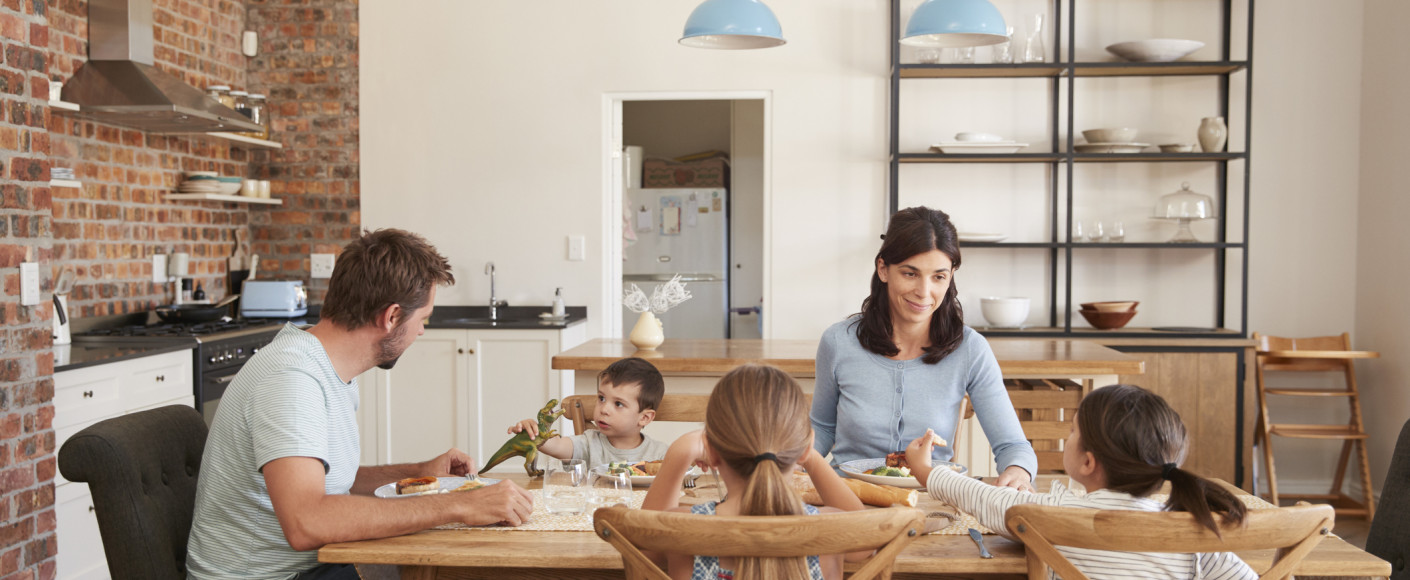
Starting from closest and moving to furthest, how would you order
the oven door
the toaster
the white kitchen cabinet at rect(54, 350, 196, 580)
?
the white kitchen cabinet at rect(54, 350, 196, 580) → the oven door → the toaster

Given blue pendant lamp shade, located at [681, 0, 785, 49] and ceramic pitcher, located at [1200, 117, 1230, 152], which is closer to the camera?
blue pendant lamp shade, located at [681, 0, 785, 49]

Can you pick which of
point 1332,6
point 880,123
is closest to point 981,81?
point 880,123

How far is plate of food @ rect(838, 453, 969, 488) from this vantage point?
6.12 feet

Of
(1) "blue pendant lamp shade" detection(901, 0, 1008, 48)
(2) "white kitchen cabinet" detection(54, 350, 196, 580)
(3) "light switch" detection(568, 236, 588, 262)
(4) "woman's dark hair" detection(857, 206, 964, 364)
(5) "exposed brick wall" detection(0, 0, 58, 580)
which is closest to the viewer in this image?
(4) "woman's dark hair" detection(857, 206, 964, 364)

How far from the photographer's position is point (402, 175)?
5.06 metres

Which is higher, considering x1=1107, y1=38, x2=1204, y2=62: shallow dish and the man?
x1=1107, y1=38, x2=1204, y2=62: shallow dish

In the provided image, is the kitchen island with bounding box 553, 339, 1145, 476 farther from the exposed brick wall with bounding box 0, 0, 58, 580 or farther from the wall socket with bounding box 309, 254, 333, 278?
the wall socket with bounding box 309, 254, 333, 278

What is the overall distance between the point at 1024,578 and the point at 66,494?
290cm

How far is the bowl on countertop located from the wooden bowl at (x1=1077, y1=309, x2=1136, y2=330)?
2.49 feet

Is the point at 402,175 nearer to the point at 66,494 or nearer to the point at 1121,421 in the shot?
the point at 66,494

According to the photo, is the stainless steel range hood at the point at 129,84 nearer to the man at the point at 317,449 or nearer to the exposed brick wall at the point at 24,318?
the exposed brick wall at the point at 24,318

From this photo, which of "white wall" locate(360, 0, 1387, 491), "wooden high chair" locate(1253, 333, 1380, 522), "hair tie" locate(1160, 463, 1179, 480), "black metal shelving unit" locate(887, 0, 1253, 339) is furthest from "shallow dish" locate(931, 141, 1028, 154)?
"hair tie" locate(1160, 463, 1179, 480)

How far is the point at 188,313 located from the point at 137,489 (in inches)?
109

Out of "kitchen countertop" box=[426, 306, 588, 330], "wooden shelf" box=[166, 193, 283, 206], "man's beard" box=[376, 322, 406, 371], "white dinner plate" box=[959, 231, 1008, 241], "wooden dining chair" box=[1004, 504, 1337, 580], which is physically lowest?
"wooden dining chair" box=[1004, 504, 1337, 580]
